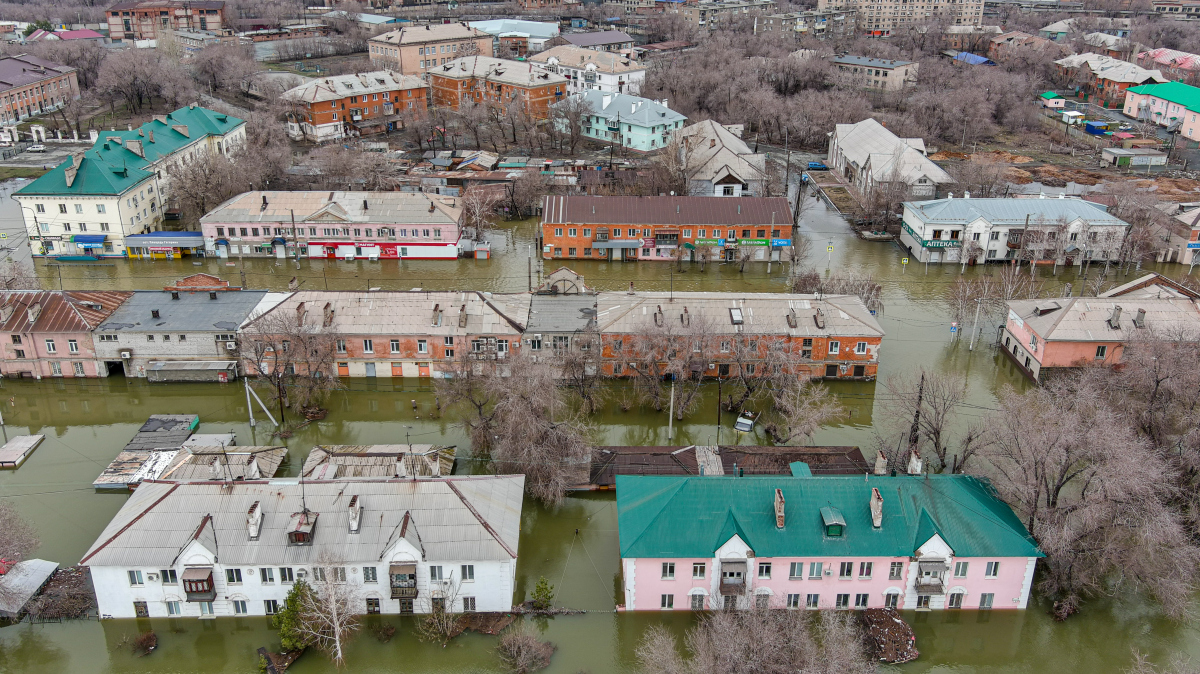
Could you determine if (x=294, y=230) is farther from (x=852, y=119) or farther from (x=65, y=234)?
(x=852, y=119)

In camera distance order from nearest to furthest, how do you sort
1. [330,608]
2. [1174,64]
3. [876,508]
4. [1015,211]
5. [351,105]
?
[330,608], [876,508], [1015,211], [351,105], [1174,64]

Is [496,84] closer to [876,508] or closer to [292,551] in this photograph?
[292,551]

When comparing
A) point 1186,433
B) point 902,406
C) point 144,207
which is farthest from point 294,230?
point 1186,433

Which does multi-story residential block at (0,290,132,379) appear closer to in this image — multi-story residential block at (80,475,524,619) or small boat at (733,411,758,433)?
multi-story residential block at (80,475,524,619)

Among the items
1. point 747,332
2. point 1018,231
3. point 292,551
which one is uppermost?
point 1018,231

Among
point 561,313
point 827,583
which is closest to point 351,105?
point 561,313

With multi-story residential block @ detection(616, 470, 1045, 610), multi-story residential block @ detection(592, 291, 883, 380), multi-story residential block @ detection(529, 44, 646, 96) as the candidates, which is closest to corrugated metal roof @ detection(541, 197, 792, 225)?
multi-story residential block @ detection(592, 291, 883, 380)

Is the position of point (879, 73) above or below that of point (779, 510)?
above
